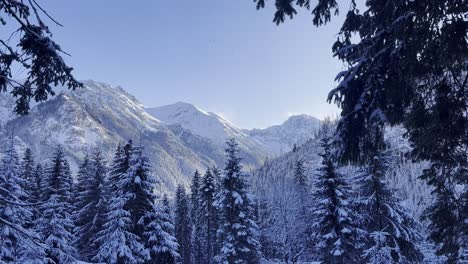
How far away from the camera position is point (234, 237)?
3200cm

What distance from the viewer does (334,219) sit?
26.4m

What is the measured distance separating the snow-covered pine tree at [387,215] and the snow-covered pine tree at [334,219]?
2.57 meters

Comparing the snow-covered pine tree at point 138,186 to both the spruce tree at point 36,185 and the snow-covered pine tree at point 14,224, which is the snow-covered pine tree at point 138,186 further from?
the spruce tree at point 36,185

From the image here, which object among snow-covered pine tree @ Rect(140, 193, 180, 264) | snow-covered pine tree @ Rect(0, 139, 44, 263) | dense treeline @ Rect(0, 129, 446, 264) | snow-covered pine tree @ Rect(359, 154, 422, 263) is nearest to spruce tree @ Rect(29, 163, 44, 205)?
dense treeline @ Rect(0, 129, 446, 264)

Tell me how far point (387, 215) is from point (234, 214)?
13825mm

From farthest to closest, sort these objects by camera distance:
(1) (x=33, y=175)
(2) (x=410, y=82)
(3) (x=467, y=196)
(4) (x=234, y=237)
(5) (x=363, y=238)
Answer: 1. (1) (x=33, y=175)
2. (4) (x=234, y=237)
3. (5) (x=363, y=238)
4. (3) (x=467, y=196)
5. (2) (x=410, y=82)

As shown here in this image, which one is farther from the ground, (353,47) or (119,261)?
(353,47)

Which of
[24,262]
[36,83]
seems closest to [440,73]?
[36,83]

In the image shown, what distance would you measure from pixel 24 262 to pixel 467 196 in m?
19.8

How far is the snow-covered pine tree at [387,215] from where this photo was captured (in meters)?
21.7

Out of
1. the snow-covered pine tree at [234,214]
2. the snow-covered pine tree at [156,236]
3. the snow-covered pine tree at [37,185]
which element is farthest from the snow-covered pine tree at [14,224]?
the snow-covered pine tree at [234,214]

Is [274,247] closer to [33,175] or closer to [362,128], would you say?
[33,175]

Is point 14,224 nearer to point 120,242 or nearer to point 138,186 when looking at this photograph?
point 120,242

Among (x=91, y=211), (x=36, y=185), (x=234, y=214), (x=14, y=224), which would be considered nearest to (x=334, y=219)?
(x=234, y=214)
